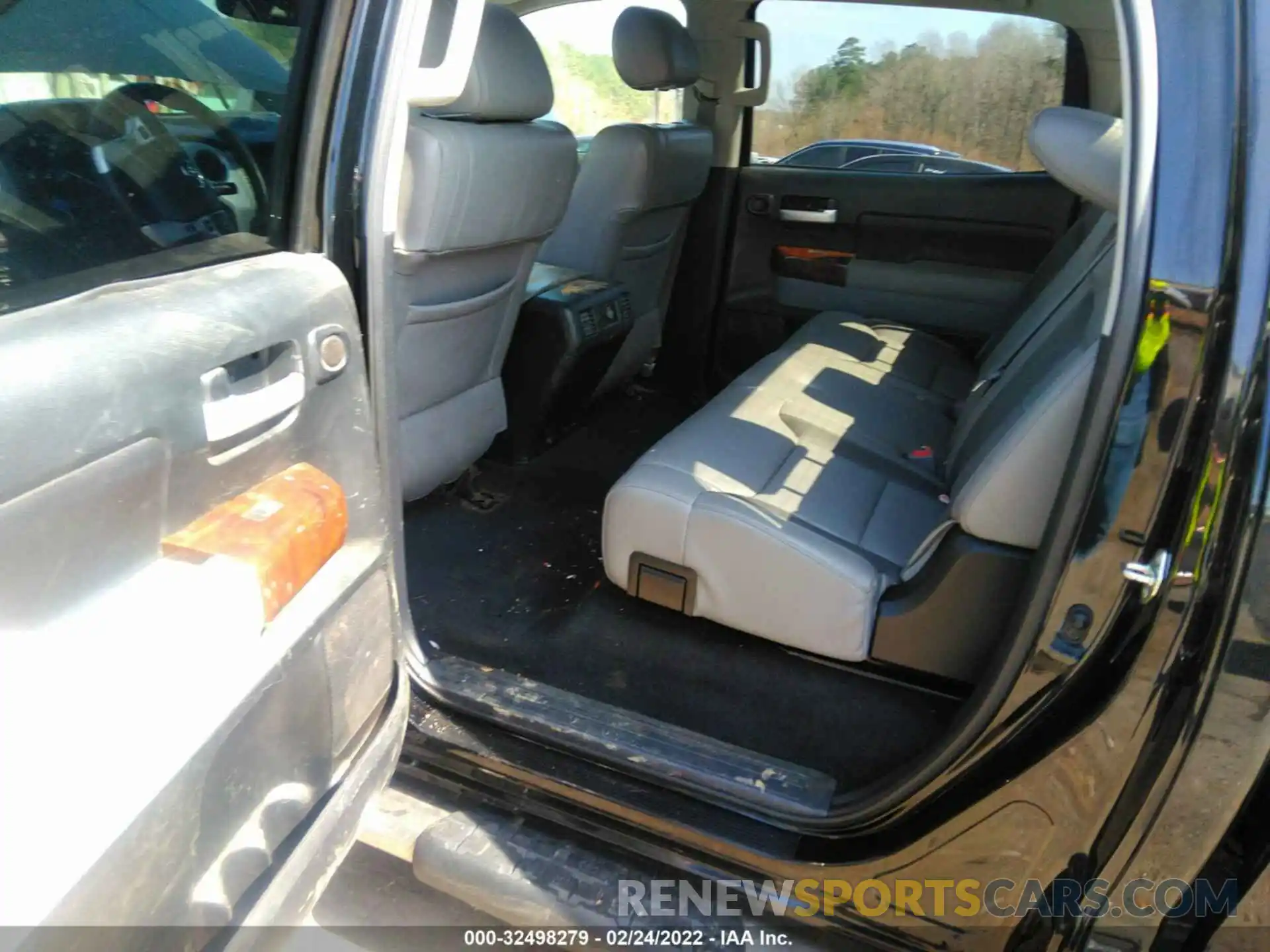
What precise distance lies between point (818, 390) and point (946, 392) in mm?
462

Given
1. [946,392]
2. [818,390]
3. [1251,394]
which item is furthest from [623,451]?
[1251,394]

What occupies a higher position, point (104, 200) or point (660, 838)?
point (104, 200)

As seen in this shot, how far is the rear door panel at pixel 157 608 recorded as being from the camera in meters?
0.67

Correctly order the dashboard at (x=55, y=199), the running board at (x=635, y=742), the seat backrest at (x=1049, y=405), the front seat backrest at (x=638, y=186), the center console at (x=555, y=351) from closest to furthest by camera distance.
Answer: the dashboard at (x=55, y=199) → the seat backrest at (x=1049, y=405) → the running board at (x=635, y=742) → the center console at (x=555, y=351) → the front seat backrest at (x=638, y=186)

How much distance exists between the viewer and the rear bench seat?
3.98ft

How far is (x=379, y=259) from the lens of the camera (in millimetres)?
1191

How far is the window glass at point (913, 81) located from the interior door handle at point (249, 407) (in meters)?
2.19

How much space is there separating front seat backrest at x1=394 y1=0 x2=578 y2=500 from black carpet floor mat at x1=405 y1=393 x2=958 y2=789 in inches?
7.8

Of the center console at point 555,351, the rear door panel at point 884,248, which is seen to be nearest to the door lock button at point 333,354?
the center console at point 555,351

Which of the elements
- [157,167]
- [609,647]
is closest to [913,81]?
[609,647]

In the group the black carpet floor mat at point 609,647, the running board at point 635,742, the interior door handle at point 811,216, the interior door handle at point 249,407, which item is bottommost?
the black carpet floor mat at point 609,647

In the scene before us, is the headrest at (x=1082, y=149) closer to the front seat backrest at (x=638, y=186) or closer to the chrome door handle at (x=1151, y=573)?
the chrome door handle at (x=1151, y=573)

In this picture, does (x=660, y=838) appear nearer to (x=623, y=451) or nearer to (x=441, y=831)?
(x=441, y=831)

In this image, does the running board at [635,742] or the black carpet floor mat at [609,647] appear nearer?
the running board at [635,742]
